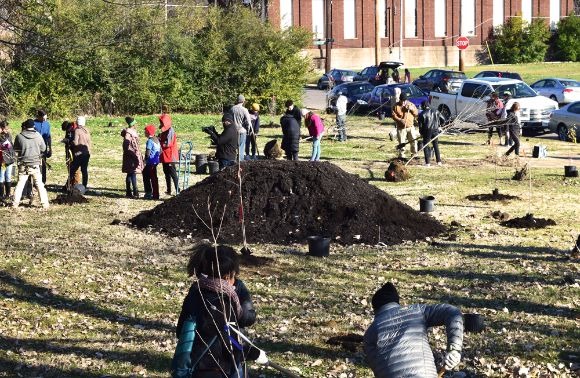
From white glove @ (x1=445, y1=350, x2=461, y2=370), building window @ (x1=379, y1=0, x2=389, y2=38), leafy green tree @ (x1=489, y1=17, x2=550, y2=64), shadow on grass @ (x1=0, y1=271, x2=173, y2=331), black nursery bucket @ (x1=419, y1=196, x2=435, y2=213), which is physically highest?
building window @ (x1=379, y1=0, x2=389, y2=38)

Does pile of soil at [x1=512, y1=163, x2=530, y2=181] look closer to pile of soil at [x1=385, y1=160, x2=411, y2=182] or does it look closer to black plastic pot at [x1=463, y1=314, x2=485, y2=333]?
pile of soil at [x1=385, y1=160, x2=411, y2=182]

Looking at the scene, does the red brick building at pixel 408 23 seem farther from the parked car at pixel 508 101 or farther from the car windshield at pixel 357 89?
the parked car at pixel 508 101

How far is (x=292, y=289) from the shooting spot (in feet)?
39.9

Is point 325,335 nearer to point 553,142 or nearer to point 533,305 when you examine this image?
point 533,305

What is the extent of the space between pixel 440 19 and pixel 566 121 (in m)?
47.9

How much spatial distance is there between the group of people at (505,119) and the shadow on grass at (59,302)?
1549 cm

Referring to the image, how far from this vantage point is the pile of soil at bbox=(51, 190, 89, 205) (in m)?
18.9

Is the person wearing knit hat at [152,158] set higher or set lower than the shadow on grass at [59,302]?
higher

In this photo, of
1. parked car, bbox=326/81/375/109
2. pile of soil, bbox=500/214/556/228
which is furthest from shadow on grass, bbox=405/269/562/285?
parked car, bbox=326/81/375/109

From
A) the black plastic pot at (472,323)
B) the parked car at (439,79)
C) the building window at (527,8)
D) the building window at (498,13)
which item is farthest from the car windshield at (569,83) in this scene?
the building window at (527,8)

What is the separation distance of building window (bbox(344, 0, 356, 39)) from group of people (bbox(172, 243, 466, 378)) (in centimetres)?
6876

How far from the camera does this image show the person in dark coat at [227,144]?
62.0 ft

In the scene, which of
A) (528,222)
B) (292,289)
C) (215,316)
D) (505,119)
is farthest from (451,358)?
(505,119)

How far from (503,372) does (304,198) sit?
7106mm
